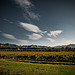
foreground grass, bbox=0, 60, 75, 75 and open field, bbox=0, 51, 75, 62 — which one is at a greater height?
foreground grass, bbox=0, 60, 75, 75

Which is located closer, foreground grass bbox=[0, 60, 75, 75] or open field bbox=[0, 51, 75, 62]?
foreground grass bbox=[0, 60, 75, 75]

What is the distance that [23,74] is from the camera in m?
9.46

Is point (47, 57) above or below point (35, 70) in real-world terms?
below

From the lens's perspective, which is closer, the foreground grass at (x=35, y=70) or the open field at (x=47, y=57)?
the foreground grass at (x=35, y=70)

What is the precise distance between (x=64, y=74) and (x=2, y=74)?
8.19 meters

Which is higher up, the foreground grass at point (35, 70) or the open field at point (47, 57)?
the foreground grass at point (35, 70)

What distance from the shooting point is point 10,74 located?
935 cm

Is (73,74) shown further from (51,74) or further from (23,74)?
(23,74)

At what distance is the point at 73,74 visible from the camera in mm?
9664

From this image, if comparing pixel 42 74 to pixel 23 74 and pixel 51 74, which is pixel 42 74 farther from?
pixel 23 74

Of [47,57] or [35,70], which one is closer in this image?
[35,70]

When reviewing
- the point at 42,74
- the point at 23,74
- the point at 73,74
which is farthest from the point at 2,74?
the point at 73,74

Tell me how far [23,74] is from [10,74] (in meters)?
1.68

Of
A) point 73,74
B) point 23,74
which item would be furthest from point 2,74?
point 73,74
